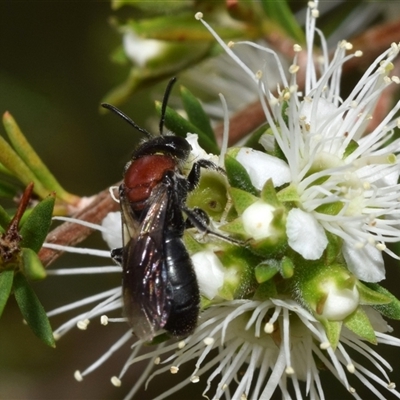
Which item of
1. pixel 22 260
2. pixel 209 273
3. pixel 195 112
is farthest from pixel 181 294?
pixel 195 112

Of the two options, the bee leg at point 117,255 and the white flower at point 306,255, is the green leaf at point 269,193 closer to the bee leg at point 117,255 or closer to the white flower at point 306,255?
the white flower at point 306,255

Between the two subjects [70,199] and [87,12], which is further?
[87,12]

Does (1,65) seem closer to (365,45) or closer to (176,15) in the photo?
(176,15)

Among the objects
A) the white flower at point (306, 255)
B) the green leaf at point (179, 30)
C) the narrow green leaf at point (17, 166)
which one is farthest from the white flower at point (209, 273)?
the green leaf at point (179, 30)

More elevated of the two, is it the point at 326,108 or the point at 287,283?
the point at 326,108

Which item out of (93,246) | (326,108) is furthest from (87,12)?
(326,108)

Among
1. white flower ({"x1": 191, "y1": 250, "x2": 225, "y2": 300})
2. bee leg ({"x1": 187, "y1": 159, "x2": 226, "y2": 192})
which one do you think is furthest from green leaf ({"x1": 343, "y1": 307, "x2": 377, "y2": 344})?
bee leg ({"x1": 187, "y1": 159, "x2": 226, "y2": 192})

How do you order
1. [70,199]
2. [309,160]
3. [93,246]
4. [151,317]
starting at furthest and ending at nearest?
1. [93,246]
2. [70,199]
3. [309,160]
4. [151,317]

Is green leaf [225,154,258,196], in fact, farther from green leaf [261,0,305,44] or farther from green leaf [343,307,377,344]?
green leaf [261,0,305,44]
